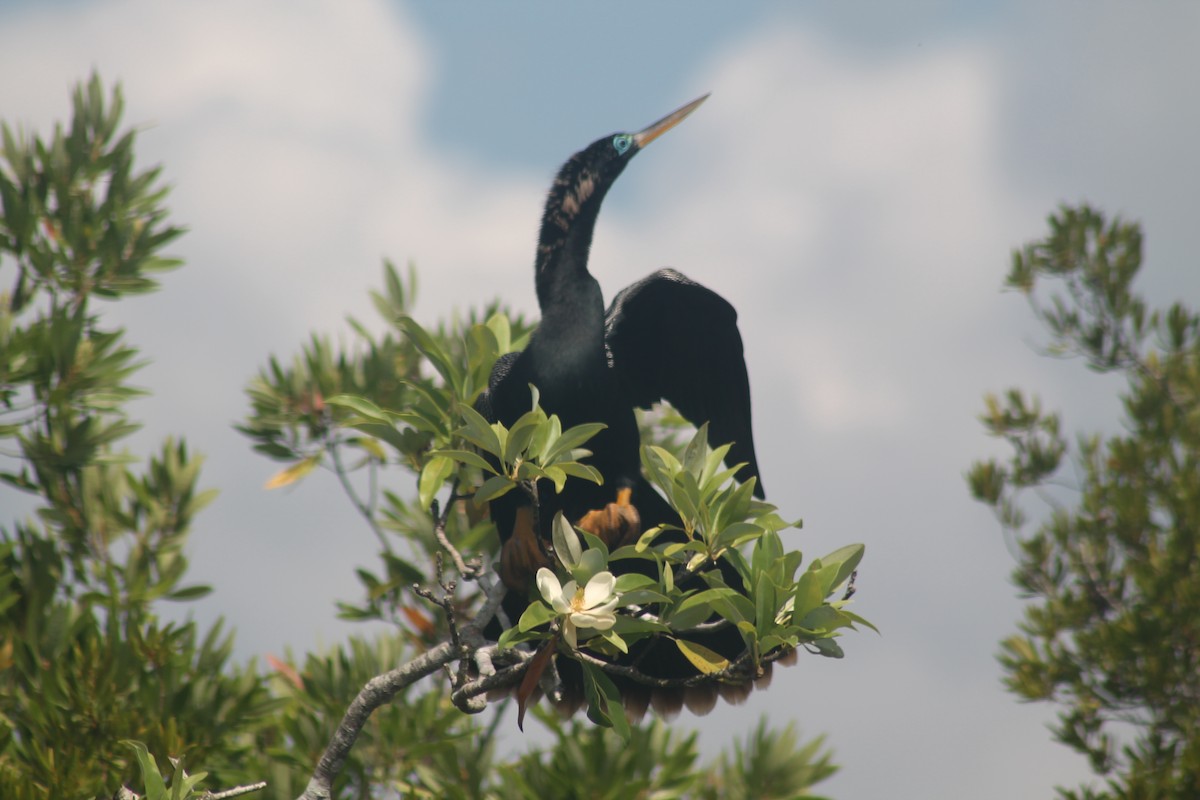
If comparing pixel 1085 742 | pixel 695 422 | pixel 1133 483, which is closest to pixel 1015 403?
pixel 1133 483

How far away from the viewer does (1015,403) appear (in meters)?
8.05

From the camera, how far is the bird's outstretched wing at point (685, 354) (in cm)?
386

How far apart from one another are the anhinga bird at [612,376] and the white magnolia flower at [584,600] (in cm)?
78

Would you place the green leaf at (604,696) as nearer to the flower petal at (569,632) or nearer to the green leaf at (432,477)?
the flower petal at (569,632)

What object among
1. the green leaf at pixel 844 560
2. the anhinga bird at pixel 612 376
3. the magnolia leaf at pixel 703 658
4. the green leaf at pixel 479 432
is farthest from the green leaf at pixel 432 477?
the green leaf at pixel 844 560

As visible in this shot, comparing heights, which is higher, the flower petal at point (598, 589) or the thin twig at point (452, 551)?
the thin twig at point (452, 551)

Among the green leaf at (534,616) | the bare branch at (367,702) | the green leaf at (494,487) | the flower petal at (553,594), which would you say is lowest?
the bare branch at (367,702)

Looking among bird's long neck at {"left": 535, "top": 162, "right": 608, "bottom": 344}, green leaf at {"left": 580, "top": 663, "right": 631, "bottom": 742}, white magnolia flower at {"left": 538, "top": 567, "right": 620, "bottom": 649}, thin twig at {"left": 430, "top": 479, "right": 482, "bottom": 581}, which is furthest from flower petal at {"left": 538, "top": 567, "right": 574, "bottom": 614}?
bird's long neck at {"left": 535, "top": 162, "right": 608, "bottom": 344}

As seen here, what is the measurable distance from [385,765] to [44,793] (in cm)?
160

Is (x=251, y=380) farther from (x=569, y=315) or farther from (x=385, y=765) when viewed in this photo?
(x=569, y=315)

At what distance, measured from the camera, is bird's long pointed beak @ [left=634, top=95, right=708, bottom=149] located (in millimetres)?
4195

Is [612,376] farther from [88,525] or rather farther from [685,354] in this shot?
[88,525]

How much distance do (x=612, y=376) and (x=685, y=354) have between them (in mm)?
478

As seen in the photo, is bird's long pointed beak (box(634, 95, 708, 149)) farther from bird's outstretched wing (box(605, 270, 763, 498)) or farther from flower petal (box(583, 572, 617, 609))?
flower petal (box(583, 572, 617, 609))
